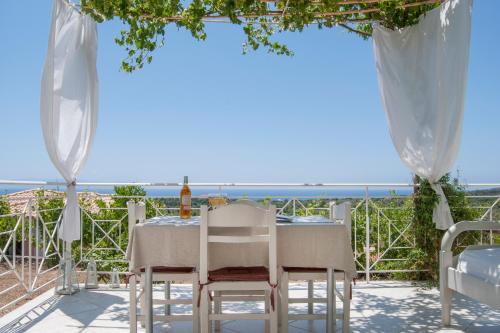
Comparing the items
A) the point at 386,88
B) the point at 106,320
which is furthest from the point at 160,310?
the point at 386,88

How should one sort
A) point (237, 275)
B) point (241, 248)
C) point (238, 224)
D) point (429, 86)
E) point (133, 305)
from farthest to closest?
point (429, 86)
point (133, 305)
point (241, 248)
point (237, 275)
point (238, 224)

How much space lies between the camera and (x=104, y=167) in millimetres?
39281

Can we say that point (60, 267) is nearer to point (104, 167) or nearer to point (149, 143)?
point (149, 143)

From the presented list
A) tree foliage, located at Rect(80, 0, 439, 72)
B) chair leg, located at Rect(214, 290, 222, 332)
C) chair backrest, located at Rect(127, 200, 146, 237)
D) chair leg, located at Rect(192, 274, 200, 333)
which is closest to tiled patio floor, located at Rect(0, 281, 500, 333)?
chair leg, located at Rect(214, 290, 222, 332)

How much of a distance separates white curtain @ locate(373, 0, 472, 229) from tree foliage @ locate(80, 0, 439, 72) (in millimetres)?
175

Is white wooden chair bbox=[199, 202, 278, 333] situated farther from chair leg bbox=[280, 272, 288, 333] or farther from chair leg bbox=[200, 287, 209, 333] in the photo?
chair leg bbox=[280, 272, 288, 333]

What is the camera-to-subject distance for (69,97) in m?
4.18

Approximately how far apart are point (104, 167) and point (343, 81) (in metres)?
20.1

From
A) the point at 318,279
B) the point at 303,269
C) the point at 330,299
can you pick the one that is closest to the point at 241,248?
the point at 303,269

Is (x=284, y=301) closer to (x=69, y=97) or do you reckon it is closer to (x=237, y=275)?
(x=237, y=275)

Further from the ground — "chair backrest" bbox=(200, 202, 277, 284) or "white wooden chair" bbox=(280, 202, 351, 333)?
"chair backrest" bbox=(200, 202, 277, 284)

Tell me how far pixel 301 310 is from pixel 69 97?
264 centimetres

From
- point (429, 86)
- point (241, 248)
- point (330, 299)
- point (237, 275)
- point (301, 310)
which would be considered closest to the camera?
point (237, 275)

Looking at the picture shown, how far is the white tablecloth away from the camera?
112 inches
